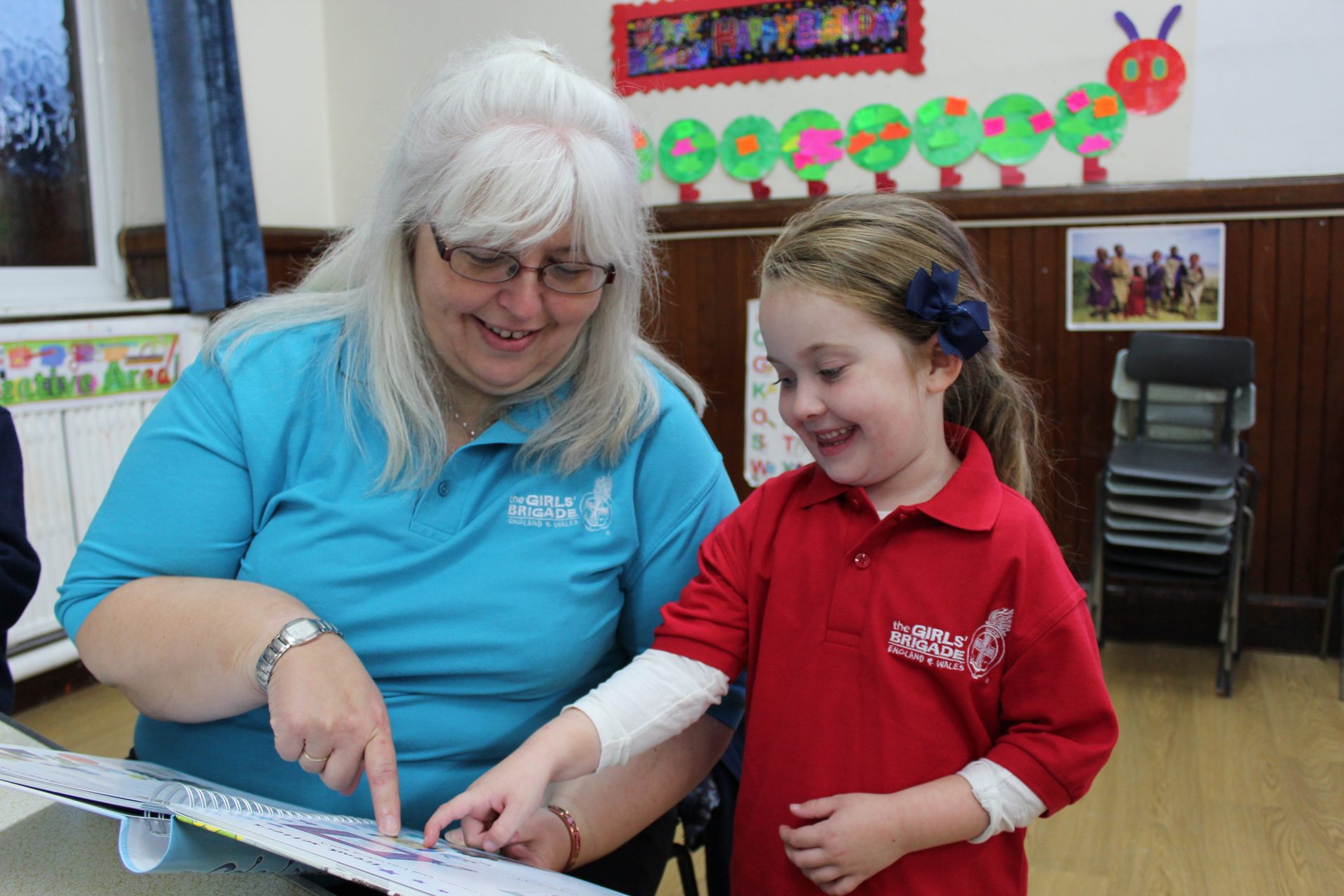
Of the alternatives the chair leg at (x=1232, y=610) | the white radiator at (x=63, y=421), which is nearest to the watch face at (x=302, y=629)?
the white radiator at (x=63, y=421)

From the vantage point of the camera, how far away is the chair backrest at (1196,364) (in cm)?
293

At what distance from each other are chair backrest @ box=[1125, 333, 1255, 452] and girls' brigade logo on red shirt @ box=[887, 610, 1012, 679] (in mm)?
2479

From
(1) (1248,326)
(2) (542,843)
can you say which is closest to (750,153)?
(1) (1248,326)

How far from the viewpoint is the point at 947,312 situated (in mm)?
904

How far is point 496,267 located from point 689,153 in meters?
2.68

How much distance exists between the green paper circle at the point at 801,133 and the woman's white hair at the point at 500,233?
2333mm

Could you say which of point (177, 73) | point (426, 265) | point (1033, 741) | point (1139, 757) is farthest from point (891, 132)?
point (1033, 741)

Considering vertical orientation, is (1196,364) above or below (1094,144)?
below

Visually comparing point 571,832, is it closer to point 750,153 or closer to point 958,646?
point 958,646

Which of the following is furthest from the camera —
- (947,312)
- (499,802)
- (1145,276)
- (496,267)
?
(1145,276)

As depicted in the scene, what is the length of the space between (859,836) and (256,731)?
1.94 feet

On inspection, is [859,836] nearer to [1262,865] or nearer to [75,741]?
[1262,865]

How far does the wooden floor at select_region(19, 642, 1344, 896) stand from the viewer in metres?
2.04

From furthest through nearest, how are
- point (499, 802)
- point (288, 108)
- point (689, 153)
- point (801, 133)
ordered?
point (288, 108)
point (689, 153)
point (801, 133)
point (499, 802)
